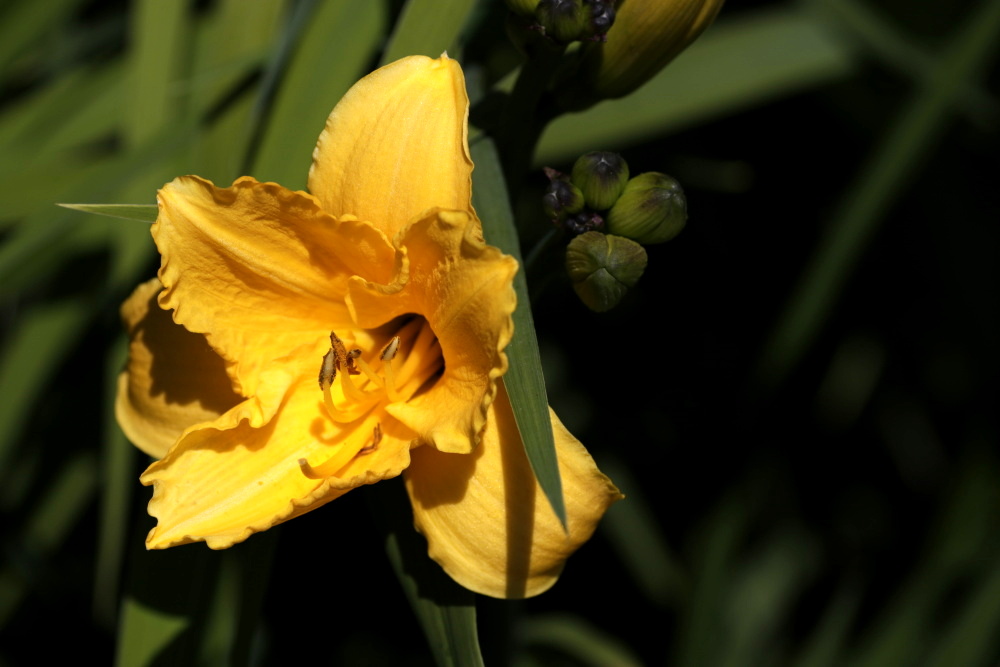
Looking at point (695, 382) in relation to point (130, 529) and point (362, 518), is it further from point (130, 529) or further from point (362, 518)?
point (130, 529)

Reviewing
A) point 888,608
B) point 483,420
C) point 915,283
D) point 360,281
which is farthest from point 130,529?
point 915,283

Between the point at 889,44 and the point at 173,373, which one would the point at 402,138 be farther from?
the point at 889,44

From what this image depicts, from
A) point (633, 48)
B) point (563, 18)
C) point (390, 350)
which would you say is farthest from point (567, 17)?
point (390, 350)

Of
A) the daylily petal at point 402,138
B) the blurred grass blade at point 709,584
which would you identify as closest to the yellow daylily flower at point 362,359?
the daylily petal at point 402,138

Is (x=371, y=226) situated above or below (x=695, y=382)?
above

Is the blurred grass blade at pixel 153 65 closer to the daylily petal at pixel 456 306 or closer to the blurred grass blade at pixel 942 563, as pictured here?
the daylily petal at pixel 456 306

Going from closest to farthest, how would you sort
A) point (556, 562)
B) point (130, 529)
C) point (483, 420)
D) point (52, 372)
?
point (483, 420) → point (556, 562) → point (52, 372) → point (130, 529)
